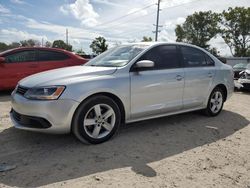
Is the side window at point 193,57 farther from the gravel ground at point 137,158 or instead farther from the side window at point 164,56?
the gravel ground at point 137,158

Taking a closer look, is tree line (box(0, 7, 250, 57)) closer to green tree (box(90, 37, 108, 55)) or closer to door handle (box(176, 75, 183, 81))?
green tree (box(90, 37, 108, 55))

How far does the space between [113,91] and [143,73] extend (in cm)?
67

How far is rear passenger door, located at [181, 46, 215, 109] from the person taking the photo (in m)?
5.36

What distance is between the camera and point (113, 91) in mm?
4238

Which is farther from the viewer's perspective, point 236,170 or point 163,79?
point 163,79

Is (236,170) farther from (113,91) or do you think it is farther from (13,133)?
(13,133)

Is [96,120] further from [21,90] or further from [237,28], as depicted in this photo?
[237,28]

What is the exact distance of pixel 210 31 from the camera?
4919 centimetres

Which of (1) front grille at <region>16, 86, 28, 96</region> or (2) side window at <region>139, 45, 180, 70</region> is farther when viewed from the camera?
(2) side window at <region>139, 45, 180, 70</region>

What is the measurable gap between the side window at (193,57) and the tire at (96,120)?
1.92 metres

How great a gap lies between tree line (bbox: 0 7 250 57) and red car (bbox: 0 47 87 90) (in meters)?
25.5

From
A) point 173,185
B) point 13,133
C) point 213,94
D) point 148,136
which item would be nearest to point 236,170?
point 173,185

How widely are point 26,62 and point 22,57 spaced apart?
177mm

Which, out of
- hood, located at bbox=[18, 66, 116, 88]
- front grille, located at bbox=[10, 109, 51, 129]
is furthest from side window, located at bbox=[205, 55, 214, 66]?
front grille, located at bbox=[10, 109, 51, 129]
